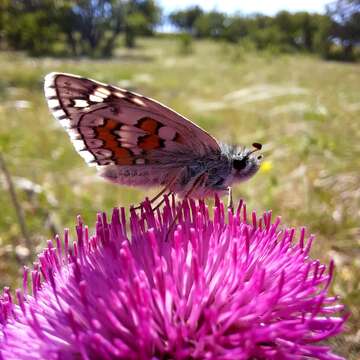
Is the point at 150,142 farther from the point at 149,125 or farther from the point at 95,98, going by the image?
the point at 95,98

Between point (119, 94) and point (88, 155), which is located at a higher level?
point (119, 94)

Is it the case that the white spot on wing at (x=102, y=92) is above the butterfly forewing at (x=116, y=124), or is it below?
above

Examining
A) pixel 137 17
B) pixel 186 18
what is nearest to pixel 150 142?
pixel 137 17

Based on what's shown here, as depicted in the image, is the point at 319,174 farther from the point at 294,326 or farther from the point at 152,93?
the point at 152,93

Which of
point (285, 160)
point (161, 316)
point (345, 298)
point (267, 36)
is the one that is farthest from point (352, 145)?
point (267, 36)

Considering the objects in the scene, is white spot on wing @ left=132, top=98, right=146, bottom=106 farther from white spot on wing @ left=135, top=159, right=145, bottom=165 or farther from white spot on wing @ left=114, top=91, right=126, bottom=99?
white spot on wing @ left=135, top=159, right=145, bottom=165

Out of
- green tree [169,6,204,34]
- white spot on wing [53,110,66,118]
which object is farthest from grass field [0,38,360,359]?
green tree [169,6,204,34]

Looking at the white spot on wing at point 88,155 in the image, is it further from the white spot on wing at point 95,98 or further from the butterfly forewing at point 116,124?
the white spot on wing at point 95,98

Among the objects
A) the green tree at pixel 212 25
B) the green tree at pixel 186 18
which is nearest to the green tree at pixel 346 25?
the green tree at pixel 212 25
